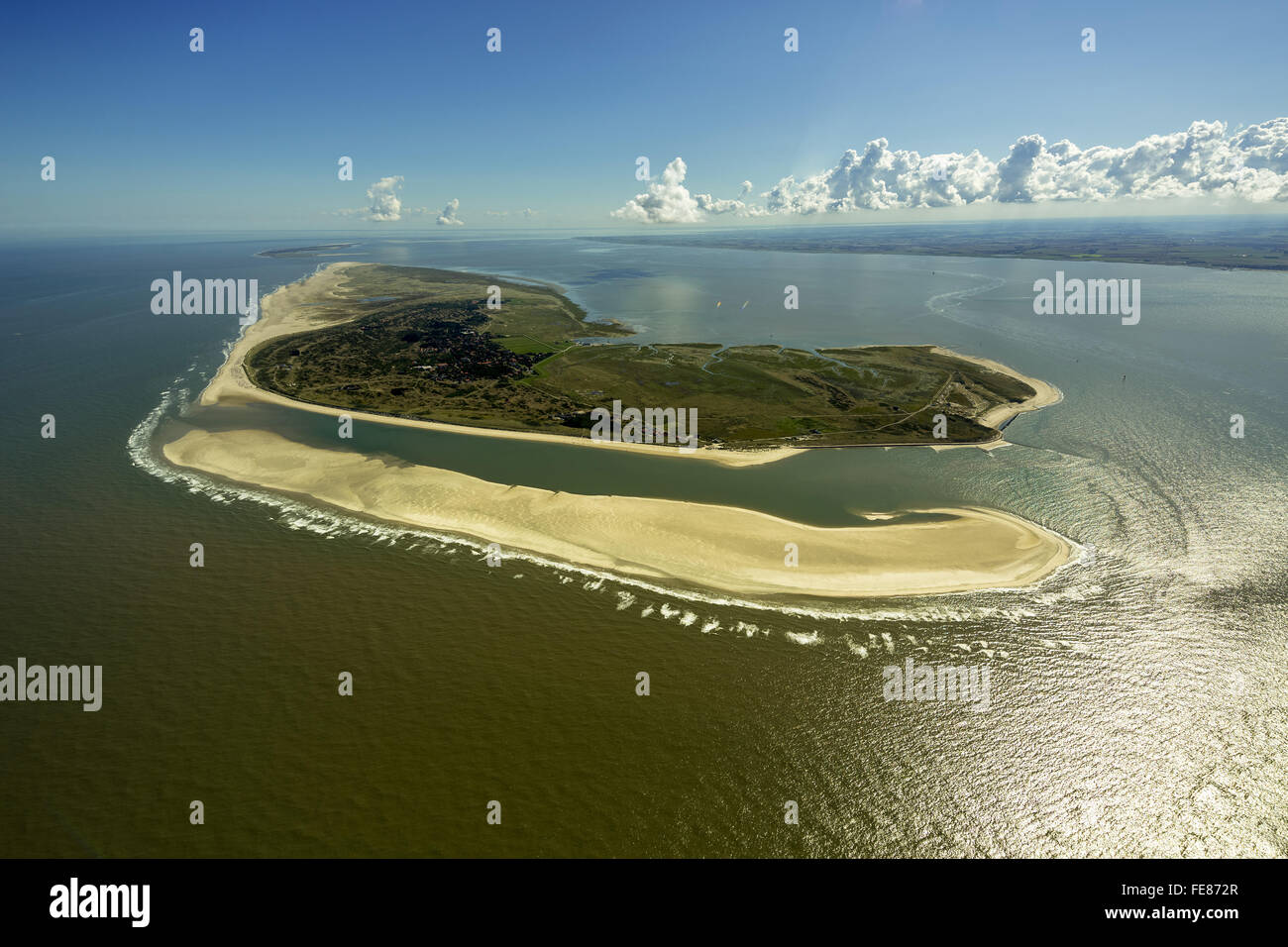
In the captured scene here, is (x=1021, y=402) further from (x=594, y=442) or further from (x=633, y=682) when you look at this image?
(x=633, y=682)

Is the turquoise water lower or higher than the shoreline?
lower

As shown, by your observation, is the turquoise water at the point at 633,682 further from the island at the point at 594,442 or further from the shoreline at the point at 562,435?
the shoreline at the point at 562,435

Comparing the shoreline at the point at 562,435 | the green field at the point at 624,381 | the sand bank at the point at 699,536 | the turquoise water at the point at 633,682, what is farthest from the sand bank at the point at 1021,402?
the sand bank at the point at 699,536

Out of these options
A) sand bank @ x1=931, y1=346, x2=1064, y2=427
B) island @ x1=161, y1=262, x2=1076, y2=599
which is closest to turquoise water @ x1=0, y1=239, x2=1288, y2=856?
island @ x1=161, y1=262, x2=1076, y2=599

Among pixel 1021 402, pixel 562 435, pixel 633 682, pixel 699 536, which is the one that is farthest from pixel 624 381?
pixel 633 682

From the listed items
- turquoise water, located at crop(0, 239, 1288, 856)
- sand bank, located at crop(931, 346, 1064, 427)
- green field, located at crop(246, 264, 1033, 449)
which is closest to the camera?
turquoise water, located at crop(0, 239, 1288, 856)

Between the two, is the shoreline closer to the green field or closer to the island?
the island
